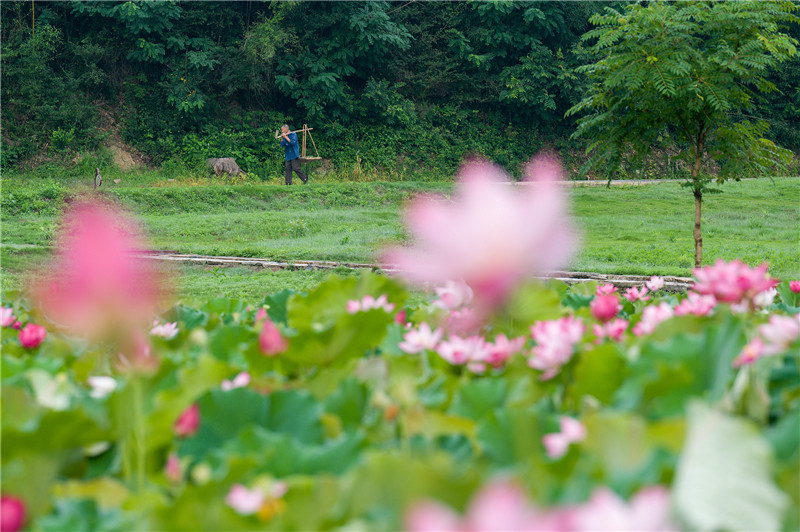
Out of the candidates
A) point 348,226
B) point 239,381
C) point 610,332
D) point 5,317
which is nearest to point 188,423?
point 239,381

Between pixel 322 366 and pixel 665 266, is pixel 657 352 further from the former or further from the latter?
pixel 665 266

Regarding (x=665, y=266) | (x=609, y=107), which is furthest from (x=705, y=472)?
(x=665, y=266)

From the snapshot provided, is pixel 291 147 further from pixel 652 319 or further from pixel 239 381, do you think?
pixel 239 381

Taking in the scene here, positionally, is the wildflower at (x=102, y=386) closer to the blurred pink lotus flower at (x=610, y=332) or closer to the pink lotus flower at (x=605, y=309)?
the blurred pink lotus flower at (x=610, y=332)

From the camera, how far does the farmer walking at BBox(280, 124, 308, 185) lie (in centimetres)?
1523

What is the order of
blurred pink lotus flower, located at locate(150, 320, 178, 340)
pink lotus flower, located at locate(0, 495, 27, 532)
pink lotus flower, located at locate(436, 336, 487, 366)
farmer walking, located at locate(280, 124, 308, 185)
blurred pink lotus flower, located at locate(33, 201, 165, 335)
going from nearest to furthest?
blurred pink lotus flower, located at locate(33, 201, 165, 335) < pink lotus flower, located at locate(0, 495, 27, 532) < pink lotus flower, located at locate(436, 336, 487, 366) < blurred pink lotus flower, located at locate(150, 320, 178, 340) < farmer walking, located at locate(280, 124, 308, 185)

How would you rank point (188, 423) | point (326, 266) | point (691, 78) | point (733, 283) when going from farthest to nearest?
1. point (326, 266)
2. point (691, 78)
3. point (733, 283)
4. point (188, 423)

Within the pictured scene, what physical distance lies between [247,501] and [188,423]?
258 mm

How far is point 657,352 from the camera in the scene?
0.95 m

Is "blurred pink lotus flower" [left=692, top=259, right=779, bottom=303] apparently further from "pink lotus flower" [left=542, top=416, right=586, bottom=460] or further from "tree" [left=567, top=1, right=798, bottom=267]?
"tree" [left=567, top=1, right=798, bottom=267]

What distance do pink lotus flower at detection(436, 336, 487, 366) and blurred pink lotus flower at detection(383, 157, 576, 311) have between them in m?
0.43

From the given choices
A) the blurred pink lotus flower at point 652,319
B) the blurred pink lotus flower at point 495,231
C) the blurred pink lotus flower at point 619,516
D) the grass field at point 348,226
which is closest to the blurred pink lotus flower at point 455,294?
the blurred pink lotus flower at point 652,319

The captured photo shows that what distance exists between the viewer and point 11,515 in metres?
0.68

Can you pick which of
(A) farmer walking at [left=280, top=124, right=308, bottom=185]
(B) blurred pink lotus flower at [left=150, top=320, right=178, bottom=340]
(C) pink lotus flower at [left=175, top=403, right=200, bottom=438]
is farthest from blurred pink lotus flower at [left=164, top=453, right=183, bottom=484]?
(A) farmer walking at [left=280, top=124, right=308, bottom=185]
